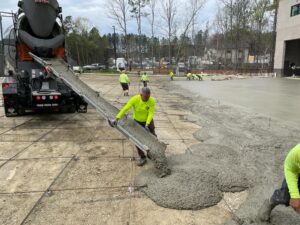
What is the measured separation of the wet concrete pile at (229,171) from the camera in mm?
3963

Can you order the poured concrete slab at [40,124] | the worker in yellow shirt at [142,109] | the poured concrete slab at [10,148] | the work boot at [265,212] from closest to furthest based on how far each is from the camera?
the work boot at [265,212] < the worker in yellow shirt at [142,109] < the poured concrete slab at [10,148] < the poured concrete slab at [40,124]

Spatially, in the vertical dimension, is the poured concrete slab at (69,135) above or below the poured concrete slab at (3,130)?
below

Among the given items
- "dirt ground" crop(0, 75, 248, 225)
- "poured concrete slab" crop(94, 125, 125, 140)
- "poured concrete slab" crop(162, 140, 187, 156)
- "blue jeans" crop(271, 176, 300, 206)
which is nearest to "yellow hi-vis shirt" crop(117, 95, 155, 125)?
"dirt ground" crop(0, 75, 248, 225)

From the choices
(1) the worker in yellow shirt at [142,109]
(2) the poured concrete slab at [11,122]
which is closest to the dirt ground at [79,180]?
(2) the poured concrete slab at [11,122]

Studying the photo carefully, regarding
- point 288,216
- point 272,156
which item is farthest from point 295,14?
point 288,216

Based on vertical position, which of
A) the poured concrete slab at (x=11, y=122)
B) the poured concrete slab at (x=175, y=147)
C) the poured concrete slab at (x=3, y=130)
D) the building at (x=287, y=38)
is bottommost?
the poured concrete slab at (x=175, y=147)

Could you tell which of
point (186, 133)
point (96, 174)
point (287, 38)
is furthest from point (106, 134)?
point (287, 38)

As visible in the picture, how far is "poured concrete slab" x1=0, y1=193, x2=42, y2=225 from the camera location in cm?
361

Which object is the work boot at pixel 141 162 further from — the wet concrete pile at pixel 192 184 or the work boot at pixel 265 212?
the work boot at pixel 265 212

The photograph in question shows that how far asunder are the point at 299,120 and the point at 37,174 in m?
8.35

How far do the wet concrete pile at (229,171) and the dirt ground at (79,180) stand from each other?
176mm

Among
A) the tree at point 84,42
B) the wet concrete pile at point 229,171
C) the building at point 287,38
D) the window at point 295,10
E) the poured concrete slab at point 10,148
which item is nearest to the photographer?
the wet concrete pile at point 229,171

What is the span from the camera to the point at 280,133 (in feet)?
25.1

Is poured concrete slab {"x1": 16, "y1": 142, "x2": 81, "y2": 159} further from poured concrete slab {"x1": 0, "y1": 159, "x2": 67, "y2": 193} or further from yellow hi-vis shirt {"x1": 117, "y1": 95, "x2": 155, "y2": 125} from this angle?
yellow hi-vis shirt {"x1": 117, "y1": 95, "x2": 155, "y2": 125}
